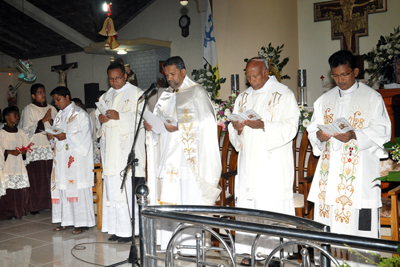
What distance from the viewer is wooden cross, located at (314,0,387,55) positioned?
9.34m

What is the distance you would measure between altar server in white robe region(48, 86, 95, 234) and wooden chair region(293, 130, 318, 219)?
2988 millimetres

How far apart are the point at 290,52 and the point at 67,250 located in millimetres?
6896

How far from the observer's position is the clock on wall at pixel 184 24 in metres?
11.5

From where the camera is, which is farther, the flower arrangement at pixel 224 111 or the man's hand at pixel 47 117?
the man's hand at pixel 47 117

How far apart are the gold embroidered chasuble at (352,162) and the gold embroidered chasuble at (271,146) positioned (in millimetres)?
321

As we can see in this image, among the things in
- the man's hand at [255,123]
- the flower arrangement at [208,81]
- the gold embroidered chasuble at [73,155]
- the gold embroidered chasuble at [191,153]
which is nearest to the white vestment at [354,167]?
the man's hand at [255,123]

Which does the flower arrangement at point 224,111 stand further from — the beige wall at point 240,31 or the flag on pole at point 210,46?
the beige wall at point 240,31

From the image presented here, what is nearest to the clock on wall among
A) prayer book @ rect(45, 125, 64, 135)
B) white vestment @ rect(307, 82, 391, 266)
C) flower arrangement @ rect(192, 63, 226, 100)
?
flower arrangement @ rect(192, 63, 226, 100)

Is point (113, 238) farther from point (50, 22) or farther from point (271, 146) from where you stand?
point (50, 22)

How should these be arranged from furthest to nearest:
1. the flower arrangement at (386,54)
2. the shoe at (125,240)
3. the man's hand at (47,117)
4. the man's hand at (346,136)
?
the man's hand at (47,117) → the flower arrangement at (386,54) → the shoe at (125,240) → the man's hand at (346,136)

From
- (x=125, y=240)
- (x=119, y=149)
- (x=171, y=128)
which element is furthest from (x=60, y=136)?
(x=171, y=128)

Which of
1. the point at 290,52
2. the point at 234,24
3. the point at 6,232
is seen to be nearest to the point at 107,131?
the point at 6,232

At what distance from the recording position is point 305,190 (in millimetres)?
4117

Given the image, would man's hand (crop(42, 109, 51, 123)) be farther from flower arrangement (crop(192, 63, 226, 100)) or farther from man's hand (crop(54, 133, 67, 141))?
flower arrangement (crop(192, 63, 226, 100))
